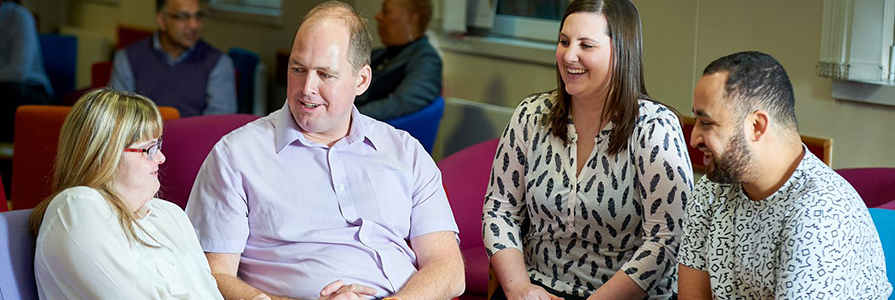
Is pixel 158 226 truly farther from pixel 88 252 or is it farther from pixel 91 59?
pixel 91 59

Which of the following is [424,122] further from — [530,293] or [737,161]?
[737,161]

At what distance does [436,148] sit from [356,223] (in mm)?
2949

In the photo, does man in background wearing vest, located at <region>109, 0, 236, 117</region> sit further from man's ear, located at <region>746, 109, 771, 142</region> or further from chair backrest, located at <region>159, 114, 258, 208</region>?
man's ear, located at <region>746, 109, 771, 142</region>

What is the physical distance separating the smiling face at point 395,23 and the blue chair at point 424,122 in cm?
39

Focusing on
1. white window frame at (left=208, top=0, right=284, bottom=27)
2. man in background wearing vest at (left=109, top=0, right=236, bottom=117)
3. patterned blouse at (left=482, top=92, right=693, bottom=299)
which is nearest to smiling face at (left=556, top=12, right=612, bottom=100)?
patterned blouse at (left=482, top=92, right=693, bottom=299)

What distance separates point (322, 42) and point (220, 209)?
43 cm

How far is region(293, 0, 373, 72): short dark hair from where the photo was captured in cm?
228

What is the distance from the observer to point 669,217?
Answer: 2398 mm

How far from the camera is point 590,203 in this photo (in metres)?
2.47

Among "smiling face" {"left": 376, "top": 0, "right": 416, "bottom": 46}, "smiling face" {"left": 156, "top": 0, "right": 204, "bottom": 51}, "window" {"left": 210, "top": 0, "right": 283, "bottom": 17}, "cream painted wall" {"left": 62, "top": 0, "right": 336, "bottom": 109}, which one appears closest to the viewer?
"smiling face" {"left": 376, "top": 0, "right": 416, "bottom": 46}

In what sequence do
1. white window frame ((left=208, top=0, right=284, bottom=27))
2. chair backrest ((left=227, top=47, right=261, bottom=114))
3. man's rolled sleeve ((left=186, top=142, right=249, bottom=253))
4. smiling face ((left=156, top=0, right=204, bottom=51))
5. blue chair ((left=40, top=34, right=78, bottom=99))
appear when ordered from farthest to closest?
blue chair ((left=40, top=34, right=78, bottom=99))
white window frame ((left=208, top=0, right=284, bottom=27))
chair backrest ((left=227, top=47, right=261, bottom=114))
smiling face ((left=156, top=0, right=204, bottom=51))
man's rolled sleeve ((left=186, top=142, right=249, bottom=253))

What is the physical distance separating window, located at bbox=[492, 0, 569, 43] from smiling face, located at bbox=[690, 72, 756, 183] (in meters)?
2.62

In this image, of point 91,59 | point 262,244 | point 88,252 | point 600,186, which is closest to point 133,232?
point 88,252

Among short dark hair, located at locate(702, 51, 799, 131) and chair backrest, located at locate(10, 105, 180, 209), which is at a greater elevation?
short dark hair, located at locate(702, 51, 799, 131)
